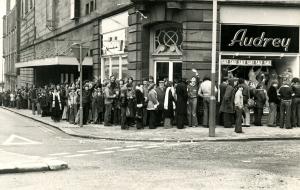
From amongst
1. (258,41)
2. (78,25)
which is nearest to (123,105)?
(258,41)

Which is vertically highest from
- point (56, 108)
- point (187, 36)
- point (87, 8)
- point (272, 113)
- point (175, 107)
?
point (87, 8)

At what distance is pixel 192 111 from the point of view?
789 inches

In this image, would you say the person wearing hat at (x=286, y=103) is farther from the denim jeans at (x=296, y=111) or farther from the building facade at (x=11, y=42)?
the building facade at (x=11, y=42)

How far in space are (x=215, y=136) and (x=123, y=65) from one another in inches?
393

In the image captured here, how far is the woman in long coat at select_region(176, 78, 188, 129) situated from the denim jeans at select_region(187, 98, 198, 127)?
1.52 feet

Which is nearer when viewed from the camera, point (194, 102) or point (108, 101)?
point (194, 102)

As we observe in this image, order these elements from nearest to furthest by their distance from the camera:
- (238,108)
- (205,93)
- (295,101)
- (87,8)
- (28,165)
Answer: (28,165) → (238,108) → (295,101) → (205,93) → (87,8)

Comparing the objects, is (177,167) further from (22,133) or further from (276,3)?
(276,3)

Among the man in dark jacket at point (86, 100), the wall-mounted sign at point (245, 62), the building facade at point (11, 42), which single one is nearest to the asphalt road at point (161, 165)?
the man in dark jacket at point (86, 100)

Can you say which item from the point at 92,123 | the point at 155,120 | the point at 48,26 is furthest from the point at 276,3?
the point at 48,26

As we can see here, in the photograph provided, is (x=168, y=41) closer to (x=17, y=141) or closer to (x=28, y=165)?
(x=17, y=141)

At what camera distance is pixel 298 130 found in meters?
19.0

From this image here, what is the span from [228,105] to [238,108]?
132 centimetres

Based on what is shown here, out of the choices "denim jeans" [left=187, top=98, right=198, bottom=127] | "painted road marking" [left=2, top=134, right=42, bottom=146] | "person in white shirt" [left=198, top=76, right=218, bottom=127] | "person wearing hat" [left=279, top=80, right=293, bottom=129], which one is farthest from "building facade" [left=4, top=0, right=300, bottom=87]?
"painted road marking" [left=2, top=134, right=42, bottom=146]
